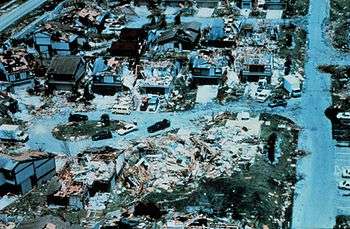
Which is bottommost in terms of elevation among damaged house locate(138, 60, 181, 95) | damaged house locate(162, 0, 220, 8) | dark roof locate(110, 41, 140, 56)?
damaged house locate(138, 60, 181, 95)

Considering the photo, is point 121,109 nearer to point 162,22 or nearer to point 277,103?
point 277,103


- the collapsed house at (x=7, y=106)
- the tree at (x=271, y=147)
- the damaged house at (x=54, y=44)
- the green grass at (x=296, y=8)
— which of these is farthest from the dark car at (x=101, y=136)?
the green grass at (x=296, y=8)

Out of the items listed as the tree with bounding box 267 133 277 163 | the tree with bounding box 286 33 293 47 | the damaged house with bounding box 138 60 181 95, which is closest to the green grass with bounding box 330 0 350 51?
the tree with bounding box 286 33 293 47

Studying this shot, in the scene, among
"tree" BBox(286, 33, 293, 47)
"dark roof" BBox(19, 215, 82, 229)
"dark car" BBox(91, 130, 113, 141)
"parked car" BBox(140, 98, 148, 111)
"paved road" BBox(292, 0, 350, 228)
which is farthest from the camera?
"tree" BBox(286, 33, 293, 47)

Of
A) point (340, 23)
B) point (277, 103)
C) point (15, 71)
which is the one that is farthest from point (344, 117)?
point (15, 71)

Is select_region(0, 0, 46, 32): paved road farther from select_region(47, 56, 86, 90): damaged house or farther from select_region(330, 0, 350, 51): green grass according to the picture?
select_region(330, 0, 350, 51): green grass

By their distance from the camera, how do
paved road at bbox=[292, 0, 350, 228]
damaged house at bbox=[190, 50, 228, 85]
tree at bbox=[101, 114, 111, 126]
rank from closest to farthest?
paved road at bbox=[292, 0, 350, 228], tree at bbox=[101, 114, 111, 126], damaged house at bbox=[190, 50, 228, 85]

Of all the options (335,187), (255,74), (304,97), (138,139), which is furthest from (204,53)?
(335,187)
